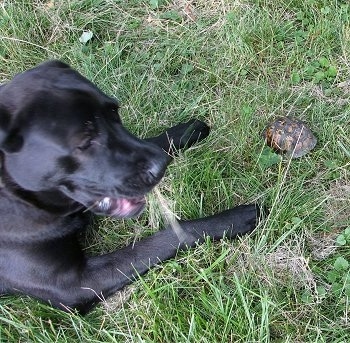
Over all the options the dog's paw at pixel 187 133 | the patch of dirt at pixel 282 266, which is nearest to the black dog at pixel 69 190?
the patch of dirt at pixel 282 266

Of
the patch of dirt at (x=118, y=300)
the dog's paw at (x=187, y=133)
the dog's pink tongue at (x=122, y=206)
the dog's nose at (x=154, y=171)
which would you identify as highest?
the dog's nose at (x=154, y=171)

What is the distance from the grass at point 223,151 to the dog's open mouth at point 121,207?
0.26 metres

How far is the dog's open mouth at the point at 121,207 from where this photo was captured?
2.40 m

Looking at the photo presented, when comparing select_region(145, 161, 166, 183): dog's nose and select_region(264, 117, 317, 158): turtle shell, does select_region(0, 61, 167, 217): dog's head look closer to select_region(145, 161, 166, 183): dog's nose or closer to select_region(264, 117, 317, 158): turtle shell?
select_region(145, 161, 166, 183): dog's nose

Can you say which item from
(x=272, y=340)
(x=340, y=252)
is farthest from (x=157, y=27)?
(x=272, y=340)

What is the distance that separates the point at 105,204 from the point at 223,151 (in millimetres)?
741

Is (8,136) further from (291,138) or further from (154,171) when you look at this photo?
(291,138)

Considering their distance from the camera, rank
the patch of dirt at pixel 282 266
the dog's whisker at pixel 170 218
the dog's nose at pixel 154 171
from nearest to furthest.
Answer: the dog's nose at pixel 154 171 < the patch of dirt at pixel 282 266 < the dog's whisker at pixel 170 218

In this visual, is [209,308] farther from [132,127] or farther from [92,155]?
[132,127]

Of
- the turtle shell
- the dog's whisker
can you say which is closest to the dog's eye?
the dog's whisker

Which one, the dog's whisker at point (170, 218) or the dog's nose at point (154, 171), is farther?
the dog's whisker at point (170, 218)

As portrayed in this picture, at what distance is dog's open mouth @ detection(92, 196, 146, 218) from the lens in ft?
7.89

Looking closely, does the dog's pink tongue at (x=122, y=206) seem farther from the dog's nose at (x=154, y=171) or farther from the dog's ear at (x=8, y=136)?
the dog's ear at (x=8, y=136)

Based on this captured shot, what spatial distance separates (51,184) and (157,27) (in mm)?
1444
